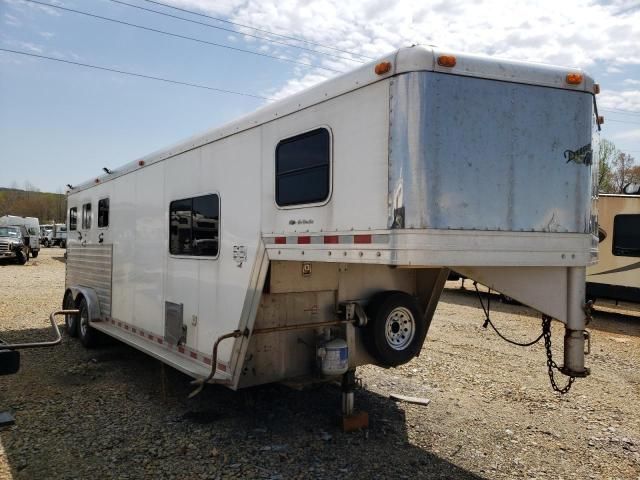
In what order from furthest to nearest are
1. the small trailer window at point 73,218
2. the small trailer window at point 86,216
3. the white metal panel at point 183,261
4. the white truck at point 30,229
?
1. the white truck at point 30,229
2. the small trailer window at point 73,218
3. the small trailer window at point 86,216
4. the white metal panel at point 183,261

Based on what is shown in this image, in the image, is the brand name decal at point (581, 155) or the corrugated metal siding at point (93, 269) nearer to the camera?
the brand name decal at point (581, 155)

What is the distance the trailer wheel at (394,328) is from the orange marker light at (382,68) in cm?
224

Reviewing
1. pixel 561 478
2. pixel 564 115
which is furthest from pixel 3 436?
pixel 564 115

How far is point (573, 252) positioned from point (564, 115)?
1.00 metres

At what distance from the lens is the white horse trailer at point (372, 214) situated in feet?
10.6

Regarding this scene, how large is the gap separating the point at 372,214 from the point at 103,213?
5.68 m

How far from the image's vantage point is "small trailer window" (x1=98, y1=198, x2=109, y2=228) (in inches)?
295

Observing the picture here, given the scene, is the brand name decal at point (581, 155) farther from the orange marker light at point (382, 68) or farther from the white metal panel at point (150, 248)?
the white metal panel at point (150, 248)

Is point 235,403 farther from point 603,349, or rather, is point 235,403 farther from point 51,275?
point 51,275

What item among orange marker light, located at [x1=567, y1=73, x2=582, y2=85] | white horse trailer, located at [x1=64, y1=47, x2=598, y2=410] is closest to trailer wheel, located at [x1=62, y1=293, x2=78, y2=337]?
white horse trailer, located at [x1=64, y1=47, x2=598, y2=410]

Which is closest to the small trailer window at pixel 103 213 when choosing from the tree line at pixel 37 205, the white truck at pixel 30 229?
the white truck at pixel 30 229

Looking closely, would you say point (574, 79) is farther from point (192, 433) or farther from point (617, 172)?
point (617, 172)

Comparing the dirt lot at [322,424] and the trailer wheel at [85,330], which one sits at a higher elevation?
the trailer wheel at [85,330]

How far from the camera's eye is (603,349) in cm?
812
